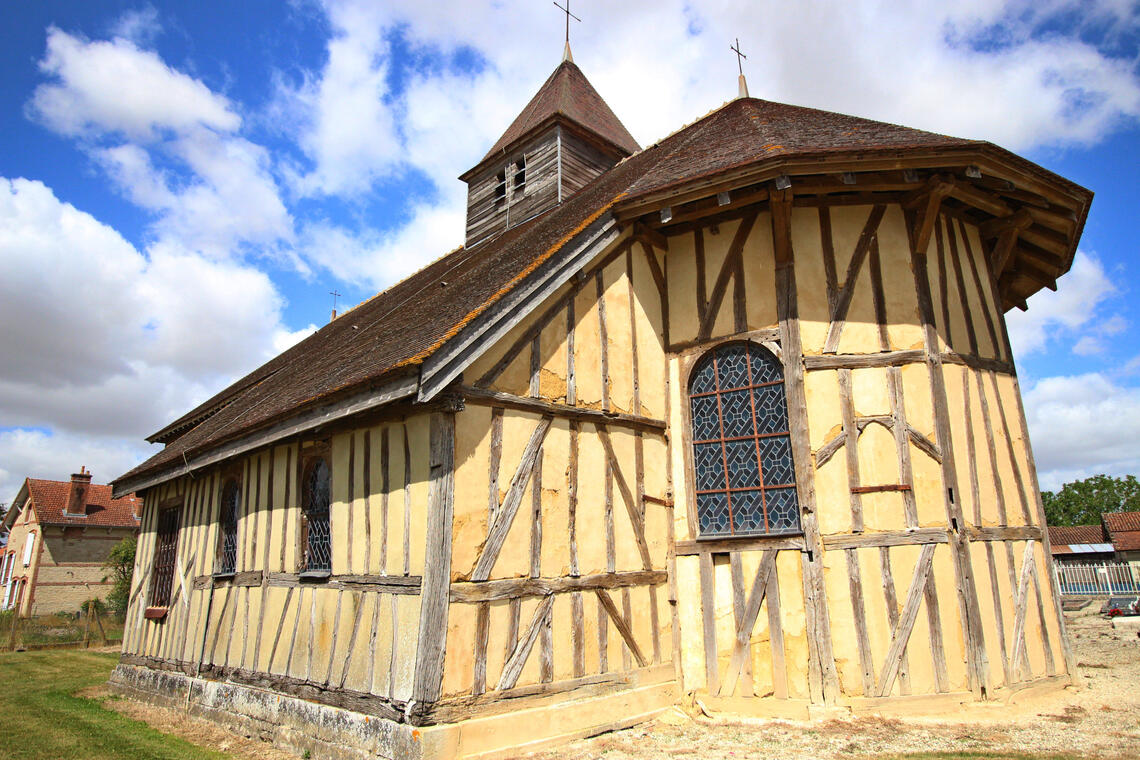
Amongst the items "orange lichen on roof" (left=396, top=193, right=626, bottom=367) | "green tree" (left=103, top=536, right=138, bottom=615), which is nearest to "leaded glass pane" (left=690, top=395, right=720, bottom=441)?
"orange lichen on roof" (left=396, top=193, right=626, bottom=367)

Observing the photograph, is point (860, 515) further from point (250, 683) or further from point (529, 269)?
point (250, 683)

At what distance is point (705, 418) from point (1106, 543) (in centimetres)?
3653

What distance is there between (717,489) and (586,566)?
179cm

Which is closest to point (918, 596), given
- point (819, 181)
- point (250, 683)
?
point (819, 181)

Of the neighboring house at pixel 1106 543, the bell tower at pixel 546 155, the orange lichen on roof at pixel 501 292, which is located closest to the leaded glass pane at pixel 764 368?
the orange lichen on roof at pixel 501 292

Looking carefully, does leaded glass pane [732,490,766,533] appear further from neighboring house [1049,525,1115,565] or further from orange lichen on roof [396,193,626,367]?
neighboring house [1049,525,1115,565]

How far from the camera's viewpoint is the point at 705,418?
8.17 metres

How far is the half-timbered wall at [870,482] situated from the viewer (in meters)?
6.80

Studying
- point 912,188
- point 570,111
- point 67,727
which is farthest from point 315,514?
point 570,111

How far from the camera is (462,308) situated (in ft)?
23.4

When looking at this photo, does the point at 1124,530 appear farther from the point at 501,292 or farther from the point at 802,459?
the point at 501,292

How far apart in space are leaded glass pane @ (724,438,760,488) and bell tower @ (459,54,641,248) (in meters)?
8.75

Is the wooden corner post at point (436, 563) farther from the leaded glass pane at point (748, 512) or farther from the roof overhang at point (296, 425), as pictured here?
the leaded glass pane at point (748, 512)

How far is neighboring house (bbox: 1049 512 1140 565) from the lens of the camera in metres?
31.1
